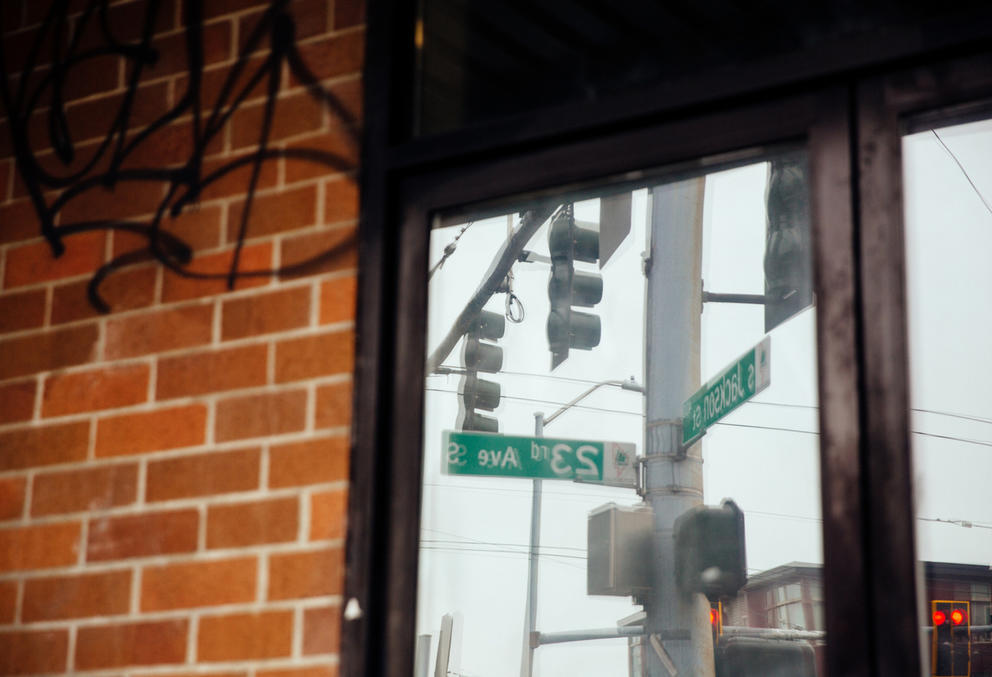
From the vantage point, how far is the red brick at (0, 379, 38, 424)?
1992 millimetres

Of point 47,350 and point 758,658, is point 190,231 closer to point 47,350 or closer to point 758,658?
point 47,350

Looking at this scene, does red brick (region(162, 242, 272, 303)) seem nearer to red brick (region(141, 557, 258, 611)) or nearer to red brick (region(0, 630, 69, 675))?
red brick (region(141, 557, 258, 611))

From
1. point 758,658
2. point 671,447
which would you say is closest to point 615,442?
point 671,447

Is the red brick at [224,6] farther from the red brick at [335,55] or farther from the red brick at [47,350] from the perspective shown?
the red brick at [47,350]

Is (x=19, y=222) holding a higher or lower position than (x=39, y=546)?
higher

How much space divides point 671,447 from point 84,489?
343 centimetres

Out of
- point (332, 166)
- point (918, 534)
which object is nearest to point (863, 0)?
point (918, 534)

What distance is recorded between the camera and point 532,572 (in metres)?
4.84

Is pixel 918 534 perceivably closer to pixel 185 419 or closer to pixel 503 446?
pixel 185 419

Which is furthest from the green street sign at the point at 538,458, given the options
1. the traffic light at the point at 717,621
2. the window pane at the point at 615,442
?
the traffic light at the point at 717,621

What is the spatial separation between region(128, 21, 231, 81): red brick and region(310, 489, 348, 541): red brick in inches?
32.8

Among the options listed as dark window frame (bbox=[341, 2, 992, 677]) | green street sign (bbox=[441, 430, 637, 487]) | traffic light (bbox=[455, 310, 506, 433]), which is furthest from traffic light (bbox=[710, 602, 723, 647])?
dark window frame (bbox=[341, 2, 992, 677])

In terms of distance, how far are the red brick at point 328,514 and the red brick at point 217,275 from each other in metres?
0.39

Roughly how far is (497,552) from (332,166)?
2.46m
